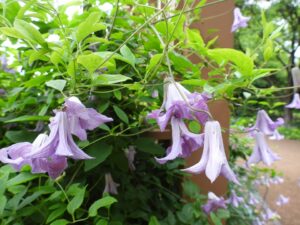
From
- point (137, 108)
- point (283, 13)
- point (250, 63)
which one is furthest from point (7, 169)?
point (283, 13)

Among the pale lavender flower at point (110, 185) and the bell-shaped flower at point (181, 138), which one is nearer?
the bell-shaped flower at point (181, 138)

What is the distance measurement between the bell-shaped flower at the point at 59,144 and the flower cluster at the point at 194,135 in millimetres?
116

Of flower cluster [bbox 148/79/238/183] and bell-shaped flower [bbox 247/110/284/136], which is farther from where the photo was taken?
bell-shaped flower [bbox 247/110/284/136]

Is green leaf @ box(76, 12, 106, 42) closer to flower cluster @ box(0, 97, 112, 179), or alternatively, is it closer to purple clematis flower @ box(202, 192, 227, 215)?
flower cluster @ box(0, 97, 112, 179)

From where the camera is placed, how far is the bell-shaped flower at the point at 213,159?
442 millimetres

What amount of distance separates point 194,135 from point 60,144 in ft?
0.66

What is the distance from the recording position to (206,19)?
3.84 ft

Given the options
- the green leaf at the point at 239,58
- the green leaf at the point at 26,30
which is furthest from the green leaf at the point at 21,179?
the green leaf at the point at 239,58

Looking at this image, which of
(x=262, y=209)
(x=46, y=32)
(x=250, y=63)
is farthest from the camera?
(x=262, y=209)

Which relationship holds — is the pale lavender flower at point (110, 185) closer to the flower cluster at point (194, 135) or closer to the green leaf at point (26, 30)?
the flower cluster at point (194, 135)

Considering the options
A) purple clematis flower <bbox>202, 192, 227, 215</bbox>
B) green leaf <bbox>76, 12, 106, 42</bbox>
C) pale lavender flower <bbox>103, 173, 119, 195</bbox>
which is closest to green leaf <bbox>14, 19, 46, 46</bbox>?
green leaf <bbox>76, 12, 106, 42</bbox>

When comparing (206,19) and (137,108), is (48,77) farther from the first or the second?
(206,19)

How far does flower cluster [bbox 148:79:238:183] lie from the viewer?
0.45m

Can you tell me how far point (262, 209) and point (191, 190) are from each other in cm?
136
